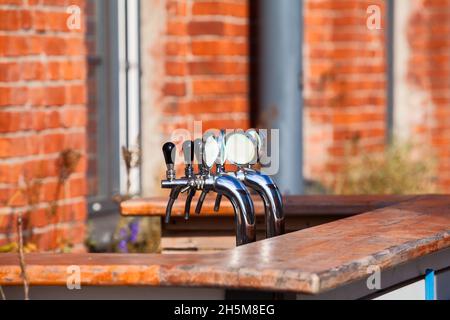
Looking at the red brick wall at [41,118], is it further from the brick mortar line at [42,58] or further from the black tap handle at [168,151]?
the black tap handle at [168,151]

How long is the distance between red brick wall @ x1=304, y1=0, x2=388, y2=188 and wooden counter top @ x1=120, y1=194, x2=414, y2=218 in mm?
3727

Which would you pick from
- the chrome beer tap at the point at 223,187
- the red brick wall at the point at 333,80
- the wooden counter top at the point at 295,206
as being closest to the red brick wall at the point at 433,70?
the red brick wall at the point at 333,80

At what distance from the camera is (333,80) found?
7773 millimetres

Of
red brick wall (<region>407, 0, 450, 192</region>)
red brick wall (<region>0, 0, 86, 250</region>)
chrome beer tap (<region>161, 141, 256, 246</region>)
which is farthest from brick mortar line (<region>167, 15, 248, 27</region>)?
red brick wall (<region>407, 0, 450, 192</region>)

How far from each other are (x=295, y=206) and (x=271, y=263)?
142cm

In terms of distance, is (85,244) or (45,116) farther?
(85,244)

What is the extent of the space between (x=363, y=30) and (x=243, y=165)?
4740mm

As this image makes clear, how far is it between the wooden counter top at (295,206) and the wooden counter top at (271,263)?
2.69 ft

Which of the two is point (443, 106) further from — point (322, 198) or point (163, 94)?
point (322, 198)

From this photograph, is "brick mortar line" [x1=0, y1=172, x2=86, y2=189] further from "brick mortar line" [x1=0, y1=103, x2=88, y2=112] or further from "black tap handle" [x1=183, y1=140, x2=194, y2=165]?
"black tap handle" [x1=183, y1=140, x2=194, y2=165]

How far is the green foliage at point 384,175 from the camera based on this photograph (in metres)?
7.45
